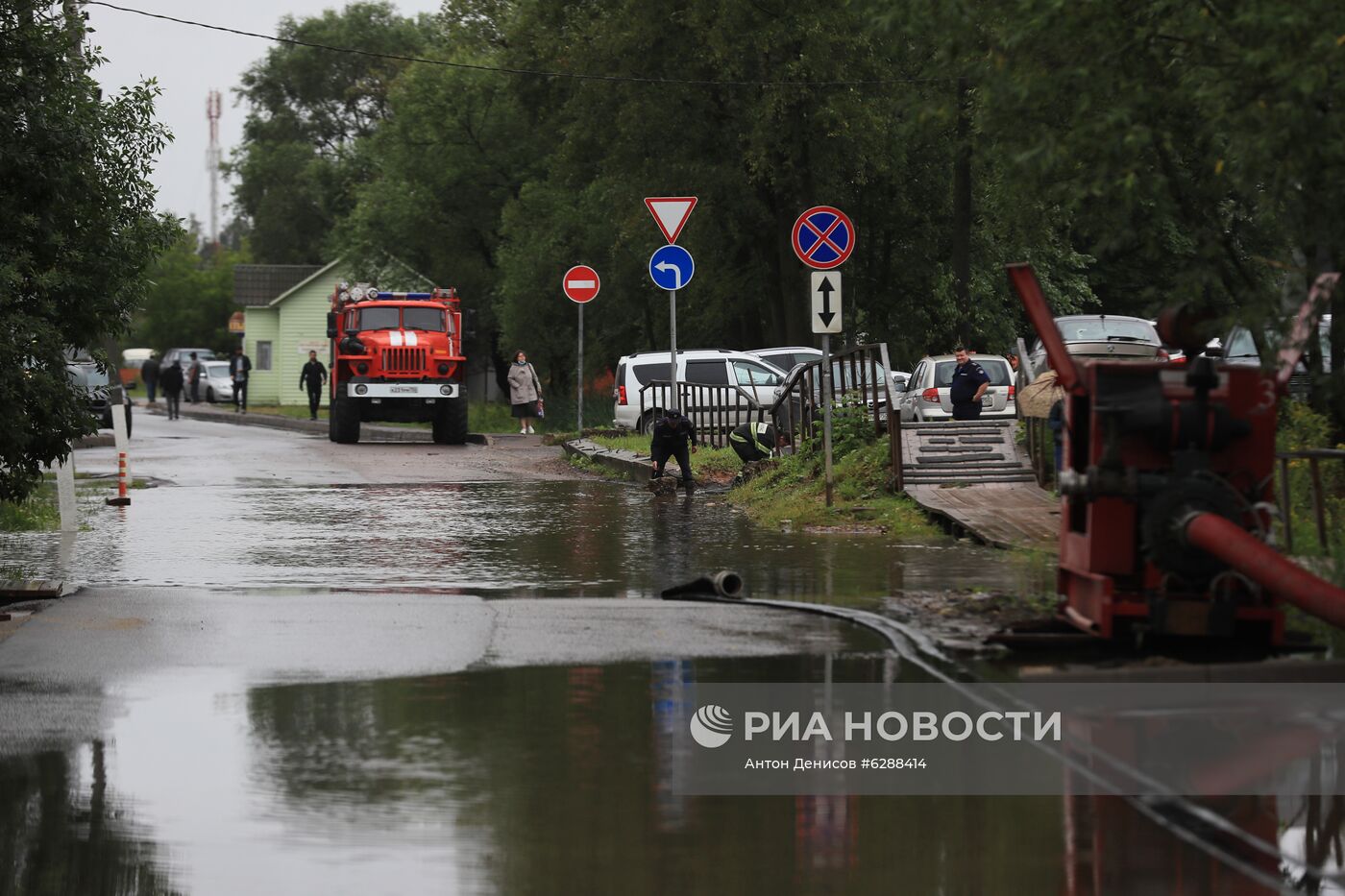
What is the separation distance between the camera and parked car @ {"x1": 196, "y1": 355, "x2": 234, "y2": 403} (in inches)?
3031

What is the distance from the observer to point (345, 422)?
3538 centimetres

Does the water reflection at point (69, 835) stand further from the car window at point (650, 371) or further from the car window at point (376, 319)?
the car window at point (376, 319)

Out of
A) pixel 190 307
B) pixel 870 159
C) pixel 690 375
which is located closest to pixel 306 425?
A: pixel 690 375

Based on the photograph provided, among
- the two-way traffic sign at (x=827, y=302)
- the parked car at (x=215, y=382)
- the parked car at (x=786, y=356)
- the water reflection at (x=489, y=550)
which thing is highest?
the two-way traffic sign at (x=827, y=302)

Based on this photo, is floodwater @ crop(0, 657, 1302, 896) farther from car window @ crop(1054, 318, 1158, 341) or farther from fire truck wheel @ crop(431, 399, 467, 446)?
fire truck wheel @ crop(431, 399, 467, 446)

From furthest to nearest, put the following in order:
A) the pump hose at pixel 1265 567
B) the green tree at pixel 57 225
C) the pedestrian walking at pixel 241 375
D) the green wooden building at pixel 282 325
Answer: the green wooden building at pixel 282 325 < the pedestrian walking at pixel 241 375 < the green tree at pixel 57 225 < the pump hose at pixel 1265 567

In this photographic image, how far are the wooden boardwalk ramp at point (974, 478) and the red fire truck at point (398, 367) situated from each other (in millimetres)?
16569

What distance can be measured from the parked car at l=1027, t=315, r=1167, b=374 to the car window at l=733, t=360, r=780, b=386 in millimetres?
4944

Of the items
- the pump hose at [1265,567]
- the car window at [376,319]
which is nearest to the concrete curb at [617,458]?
the car window at [376,319]

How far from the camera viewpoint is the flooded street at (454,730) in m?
5.93

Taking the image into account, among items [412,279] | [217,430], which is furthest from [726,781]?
[412,279]

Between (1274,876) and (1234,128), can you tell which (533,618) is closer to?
(1234,128)

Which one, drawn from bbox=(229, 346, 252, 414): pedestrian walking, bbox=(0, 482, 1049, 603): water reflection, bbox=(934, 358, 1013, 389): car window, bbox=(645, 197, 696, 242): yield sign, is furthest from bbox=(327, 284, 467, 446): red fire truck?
bbox=(229, 346, 252, 414): pedestrian walking

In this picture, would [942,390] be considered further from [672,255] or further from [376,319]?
[376,319]
